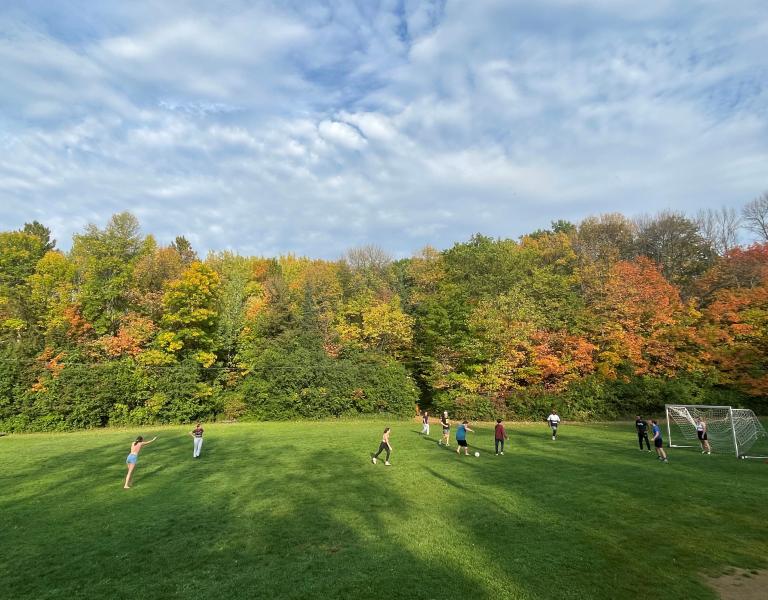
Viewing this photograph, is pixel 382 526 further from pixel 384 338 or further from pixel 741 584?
pixel 384 338

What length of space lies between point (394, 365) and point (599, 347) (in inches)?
813

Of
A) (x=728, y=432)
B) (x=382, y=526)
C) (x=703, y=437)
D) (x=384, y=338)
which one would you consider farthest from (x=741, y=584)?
(x=384, y=338)

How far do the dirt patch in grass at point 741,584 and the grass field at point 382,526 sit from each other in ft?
1.07

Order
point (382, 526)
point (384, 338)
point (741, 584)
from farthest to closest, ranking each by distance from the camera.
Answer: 1. point (384, 338)
2. point (382, 526)
3. point (741, 584)

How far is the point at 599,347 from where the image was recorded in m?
43.3

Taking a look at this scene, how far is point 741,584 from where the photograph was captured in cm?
899

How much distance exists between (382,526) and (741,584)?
8.13m

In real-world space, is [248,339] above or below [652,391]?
above

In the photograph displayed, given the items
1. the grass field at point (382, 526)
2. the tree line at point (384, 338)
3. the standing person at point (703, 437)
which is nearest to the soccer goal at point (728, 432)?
the standing person at point (703, 437)

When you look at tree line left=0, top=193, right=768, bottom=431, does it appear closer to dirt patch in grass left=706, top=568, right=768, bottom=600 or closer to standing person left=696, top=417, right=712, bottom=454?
standing person left=696, top=417, right=712, bottom=454

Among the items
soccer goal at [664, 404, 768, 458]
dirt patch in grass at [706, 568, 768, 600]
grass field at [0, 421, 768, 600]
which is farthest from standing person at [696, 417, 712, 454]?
dirt patch in grass at [706, 568, 768, 600]

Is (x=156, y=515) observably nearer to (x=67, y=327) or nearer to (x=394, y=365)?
(x=394, y=365)

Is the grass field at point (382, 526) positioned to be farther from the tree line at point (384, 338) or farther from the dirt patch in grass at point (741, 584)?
the tree line at point (384, 338)

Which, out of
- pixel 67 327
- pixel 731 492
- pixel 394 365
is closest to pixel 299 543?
pixel 731 492
